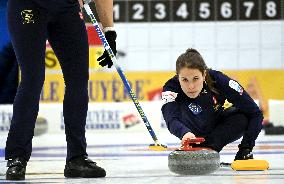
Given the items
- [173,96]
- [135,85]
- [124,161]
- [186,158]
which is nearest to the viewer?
[186,158]

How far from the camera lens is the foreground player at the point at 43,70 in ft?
9.04

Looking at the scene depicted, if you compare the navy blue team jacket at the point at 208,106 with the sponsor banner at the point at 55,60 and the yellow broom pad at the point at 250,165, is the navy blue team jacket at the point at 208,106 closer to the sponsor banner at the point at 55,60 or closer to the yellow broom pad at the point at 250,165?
the yellow broom pad at the point at 250,165

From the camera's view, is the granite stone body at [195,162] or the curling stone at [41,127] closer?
the granite stone body at [195,162]

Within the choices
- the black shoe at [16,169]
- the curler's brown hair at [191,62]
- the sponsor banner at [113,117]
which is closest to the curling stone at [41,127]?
the sponsor banner at [113,117]

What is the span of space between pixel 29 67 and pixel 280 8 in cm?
599

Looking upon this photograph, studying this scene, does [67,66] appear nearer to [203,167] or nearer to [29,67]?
[29,67]

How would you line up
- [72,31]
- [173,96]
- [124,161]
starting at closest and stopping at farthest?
[72,31]
[173,96]
[124,161]

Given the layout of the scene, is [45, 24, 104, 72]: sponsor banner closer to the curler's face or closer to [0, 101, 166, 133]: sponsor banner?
[0, 101, 166, 133]: sponsor banner

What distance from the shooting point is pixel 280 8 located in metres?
8.33

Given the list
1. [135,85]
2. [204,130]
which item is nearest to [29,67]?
[204,130]

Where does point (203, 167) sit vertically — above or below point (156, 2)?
below

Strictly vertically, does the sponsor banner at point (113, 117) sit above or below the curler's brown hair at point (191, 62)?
below

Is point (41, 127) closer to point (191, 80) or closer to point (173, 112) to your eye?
point (173, 112)

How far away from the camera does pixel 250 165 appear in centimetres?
295
